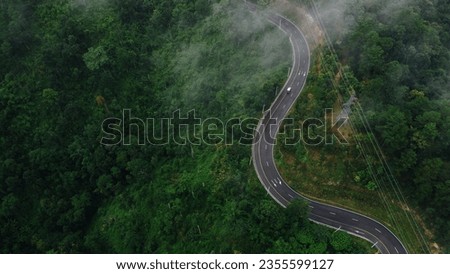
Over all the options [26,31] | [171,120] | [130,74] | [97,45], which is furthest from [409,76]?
[26,31]

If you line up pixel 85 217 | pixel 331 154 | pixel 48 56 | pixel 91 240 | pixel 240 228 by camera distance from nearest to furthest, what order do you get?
pixel 240 228 < pixel 331 154 < pixel 91 240 < pixel 85 217 < pixel 48 56

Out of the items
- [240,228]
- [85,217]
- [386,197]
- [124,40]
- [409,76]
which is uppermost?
[409,76]

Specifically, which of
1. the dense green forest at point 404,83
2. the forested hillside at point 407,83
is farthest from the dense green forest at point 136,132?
the forested hillside at point 407,83

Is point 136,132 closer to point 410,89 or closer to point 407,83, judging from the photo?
point 407,83

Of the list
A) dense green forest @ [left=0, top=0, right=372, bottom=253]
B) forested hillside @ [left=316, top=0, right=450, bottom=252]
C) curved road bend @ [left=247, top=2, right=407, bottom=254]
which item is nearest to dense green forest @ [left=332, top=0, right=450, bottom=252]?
forested hillside @ [left=316, top=0, right=450, bottom=252]

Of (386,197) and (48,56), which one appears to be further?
(48,56)

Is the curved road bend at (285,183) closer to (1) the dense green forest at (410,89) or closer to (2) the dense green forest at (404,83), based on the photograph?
(2) the dense green forest at (404,83)

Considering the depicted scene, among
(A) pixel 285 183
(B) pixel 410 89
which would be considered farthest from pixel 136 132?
(B) pixel 410 89

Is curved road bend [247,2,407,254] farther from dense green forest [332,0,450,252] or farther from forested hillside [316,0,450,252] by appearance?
dense green forest [332,0,450,252]

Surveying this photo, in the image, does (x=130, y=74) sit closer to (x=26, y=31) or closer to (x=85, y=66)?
(x=85, y=66)
